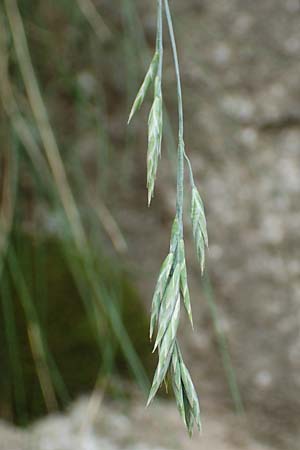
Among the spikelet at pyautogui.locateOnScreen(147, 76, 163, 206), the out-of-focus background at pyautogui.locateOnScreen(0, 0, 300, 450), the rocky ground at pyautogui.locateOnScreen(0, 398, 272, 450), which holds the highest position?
the spikelet at pyautogui.locateOnScreen(147, 76, 163, 206)

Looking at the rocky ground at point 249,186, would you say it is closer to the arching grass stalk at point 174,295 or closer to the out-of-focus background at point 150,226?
the out-of-focus background at point 150,226

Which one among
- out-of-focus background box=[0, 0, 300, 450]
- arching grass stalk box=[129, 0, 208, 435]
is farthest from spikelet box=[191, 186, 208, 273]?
out-of-focus background box=[0, 0, 300, 450]

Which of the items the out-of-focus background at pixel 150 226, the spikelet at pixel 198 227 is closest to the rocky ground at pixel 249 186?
the out-of-focus background at pixel 150 226

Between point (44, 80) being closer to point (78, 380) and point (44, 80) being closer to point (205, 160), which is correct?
point (205, 160)

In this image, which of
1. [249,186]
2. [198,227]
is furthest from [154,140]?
[249,186]

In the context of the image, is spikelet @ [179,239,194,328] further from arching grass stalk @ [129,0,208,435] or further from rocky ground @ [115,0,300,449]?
rocky ground @ [115,0,300,449]

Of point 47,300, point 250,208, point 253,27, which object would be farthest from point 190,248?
point 253,27

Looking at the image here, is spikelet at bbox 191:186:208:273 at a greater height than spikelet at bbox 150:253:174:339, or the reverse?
spikelet at bbox 191:186:208:273
